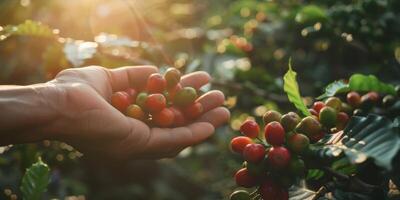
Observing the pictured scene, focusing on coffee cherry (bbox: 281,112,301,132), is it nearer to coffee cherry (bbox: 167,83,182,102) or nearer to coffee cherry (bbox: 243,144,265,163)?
coffee cherry (bbox: 243,144,265,163)

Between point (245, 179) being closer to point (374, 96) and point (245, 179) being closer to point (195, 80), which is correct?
point (374, 96)

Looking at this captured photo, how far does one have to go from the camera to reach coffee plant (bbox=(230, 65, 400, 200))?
1.37 m

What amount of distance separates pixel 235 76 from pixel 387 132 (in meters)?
2.03

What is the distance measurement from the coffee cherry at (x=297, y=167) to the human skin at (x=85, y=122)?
0.75 meters

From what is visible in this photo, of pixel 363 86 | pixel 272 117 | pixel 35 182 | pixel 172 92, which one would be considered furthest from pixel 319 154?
pixel 35 182

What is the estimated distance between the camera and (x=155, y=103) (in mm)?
2143

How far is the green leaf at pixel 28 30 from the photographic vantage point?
7.95ft

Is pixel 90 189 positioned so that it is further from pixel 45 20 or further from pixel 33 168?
pixel 33 168

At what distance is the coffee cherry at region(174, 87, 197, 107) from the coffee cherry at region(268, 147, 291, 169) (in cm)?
79

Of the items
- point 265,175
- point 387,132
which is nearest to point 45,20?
point 265,175

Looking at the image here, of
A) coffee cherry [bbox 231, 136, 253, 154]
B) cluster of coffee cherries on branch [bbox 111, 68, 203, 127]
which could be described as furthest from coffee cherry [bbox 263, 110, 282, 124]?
Result: cluster of coffee cherries on branch [bbox 111, 68, 203, 127]

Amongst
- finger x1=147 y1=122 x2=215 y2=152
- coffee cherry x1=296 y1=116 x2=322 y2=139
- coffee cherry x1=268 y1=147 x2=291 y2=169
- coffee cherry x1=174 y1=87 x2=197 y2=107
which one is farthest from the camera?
coffee cherry x1=174 y1=87 x2=197 y2=107

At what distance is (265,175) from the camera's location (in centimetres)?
158

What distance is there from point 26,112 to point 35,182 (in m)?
0.30
